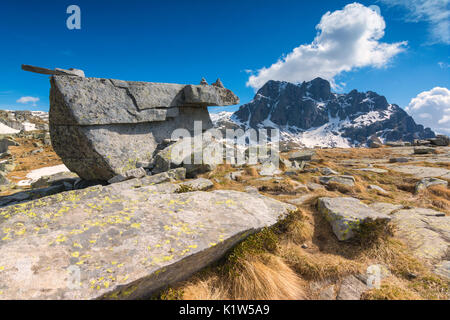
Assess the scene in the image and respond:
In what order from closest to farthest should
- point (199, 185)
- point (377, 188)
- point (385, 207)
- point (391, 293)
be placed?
point (391, 293), point (385, 207), point (199, 185), point (377, 188)

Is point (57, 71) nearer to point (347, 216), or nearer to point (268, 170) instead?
point (268, 170)

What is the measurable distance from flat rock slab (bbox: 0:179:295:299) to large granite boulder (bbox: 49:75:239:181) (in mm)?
5299

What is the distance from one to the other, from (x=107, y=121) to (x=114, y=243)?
8891mm

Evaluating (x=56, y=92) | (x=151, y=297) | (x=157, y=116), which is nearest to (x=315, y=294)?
(x=151, y=297)

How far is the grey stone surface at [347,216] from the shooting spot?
212 inches

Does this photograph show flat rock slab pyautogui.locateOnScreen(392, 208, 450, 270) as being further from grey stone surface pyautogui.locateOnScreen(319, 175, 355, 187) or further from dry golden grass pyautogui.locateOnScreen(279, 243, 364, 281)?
grey stone surface pyautogui.locateOnScreen(319, 175, 355, 187)

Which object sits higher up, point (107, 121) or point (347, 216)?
point (107, 121)

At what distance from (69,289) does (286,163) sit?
14611 millimetres

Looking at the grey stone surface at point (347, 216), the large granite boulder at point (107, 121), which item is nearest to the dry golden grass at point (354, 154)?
the grey stone surface at point (347, 216)

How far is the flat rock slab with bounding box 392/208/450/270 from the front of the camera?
485 cm

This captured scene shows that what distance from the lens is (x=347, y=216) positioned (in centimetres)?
569

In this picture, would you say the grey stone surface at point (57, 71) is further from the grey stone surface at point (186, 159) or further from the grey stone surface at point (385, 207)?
the grey stone surface at point (385, 207)

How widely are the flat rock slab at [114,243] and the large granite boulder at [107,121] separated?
5299 millimetres

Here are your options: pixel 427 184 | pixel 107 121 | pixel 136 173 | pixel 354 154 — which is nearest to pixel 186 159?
pixel 136 173
